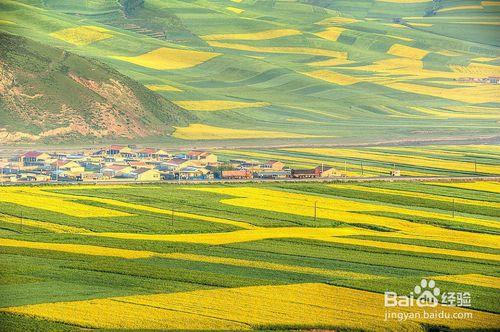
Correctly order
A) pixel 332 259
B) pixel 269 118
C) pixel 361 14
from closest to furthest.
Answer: pixel 332 259
pixel 269 118
pixel 361 14

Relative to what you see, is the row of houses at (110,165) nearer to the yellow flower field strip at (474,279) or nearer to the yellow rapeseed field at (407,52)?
the yellow flower field strip at (474,279)

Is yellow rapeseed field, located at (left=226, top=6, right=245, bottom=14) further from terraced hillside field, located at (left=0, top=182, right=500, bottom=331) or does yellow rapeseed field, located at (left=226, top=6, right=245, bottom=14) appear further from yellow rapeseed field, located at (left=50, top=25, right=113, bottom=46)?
terraced hillside field, located at (left=0, top=182, right=500, bottom=331)

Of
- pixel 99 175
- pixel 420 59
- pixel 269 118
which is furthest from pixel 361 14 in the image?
pixel 99 175

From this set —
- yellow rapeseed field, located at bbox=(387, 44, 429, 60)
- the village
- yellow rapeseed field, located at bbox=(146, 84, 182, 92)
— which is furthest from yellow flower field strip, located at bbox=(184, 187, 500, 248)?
yellow rapeseed field, located at bbox=(387, 44, 429, 60)

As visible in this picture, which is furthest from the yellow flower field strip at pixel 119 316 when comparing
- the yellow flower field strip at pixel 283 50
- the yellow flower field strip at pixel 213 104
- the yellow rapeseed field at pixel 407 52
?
the yellow rapeseed field at pixel 407 52

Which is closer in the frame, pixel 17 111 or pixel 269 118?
pixel 17 111

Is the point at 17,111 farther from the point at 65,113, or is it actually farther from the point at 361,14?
the point at 361,14

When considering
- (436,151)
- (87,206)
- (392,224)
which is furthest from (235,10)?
(392,224)
